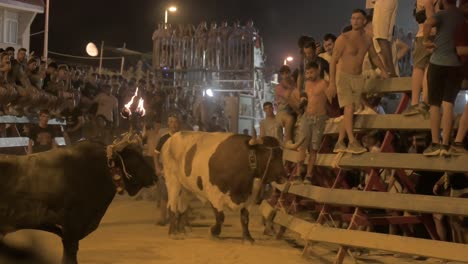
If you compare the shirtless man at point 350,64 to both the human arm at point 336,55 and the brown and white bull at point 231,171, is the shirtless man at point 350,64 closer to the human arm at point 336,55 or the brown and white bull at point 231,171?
the human arm at point 336,55

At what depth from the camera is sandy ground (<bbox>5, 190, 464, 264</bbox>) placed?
8922mm

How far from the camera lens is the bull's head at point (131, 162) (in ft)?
25.1

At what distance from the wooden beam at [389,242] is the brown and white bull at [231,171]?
1570 millimetres

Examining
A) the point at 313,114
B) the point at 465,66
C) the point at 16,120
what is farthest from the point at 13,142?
the point at 465,66

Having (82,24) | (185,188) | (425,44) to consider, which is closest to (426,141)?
(425,44)

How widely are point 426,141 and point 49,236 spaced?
220 inches

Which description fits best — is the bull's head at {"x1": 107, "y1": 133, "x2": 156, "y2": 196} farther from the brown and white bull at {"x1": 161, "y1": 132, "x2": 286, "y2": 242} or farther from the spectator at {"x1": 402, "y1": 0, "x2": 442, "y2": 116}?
the spectator at {"x1": 402, "y1": 0, "x2": 442, "y2": 116}

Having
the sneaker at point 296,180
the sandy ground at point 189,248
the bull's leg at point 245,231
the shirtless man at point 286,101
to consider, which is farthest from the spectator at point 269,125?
the bull's leg at point 245,231

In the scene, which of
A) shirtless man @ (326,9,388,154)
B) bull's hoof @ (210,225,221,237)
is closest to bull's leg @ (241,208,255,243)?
bull's hoof @ (210,225,221,237)

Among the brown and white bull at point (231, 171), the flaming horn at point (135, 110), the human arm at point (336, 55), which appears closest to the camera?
the human arm at point (336, 55)

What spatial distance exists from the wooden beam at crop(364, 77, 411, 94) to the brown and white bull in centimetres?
219

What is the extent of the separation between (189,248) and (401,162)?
356 centimetres

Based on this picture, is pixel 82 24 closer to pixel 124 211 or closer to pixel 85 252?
pixel 124 211

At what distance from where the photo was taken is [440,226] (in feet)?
28.3
